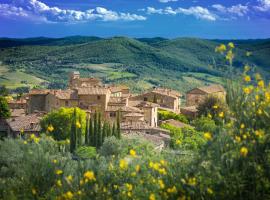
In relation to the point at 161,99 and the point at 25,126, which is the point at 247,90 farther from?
the point at 161,99

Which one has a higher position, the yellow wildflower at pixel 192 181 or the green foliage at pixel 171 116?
the yellow wildflower at pixel 192 181

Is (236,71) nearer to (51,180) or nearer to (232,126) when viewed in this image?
(232,126)

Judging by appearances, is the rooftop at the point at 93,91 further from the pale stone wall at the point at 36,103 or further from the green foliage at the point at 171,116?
the green foliage at the point at 171,116

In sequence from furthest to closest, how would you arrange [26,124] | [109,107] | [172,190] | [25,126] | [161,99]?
[161,99] < [109,107] < [26,124] < [25,126] < [172,190]

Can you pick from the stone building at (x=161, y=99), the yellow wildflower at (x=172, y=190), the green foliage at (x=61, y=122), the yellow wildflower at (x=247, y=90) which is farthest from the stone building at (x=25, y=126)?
the yellow wildflower at (x=247, y=90)

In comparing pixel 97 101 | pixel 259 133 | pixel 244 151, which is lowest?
pixel 97 101

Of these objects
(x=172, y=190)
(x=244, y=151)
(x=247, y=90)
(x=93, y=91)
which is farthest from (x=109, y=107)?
(x=244, y=151)

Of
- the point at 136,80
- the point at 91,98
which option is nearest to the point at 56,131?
the point at 91,98

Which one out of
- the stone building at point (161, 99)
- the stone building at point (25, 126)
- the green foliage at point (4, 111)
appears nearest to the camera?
the stone building at point (25, 126)

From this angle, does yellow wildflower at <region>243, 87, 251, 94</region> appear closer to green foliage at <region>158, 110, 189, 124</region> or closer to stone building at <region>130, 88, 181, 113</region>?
green foliage at <region>158, 110, 189, 124</region>

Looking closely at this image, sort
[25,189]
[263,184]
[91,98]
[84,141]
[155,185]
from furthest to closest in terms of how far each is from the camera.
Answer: [91,98], [84,141], [25,189], [155,185], [263,184]

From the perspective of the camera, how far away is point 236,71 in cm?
1466

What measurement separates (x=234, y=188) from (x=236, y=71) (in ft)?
11.0

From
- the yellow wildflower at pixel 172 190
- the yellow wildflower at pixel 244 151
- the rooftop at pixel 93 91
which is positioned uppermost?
the yellow wildflower at pixel 244 151
